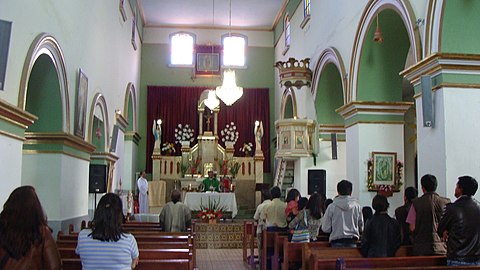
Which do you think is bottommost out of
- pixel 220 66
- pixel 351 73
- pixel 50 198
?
pixel 50 198

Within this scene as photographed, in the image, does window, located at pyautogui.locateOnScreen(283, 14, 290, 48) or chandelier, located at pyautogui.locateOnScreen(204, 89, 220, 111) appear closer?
window, located at pyautogui.locateOnScreen(283, 14, 290, 48)

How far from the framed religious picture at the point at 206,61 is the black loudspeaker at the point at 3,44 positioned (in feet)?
56.8

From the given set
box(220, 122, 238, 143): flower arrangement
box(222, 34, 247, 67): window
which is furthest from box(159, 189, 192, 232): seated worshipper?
box(222, 34, 247, 67): window

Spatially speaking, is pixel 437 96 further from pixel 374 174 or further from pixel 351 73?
pixel 351 73

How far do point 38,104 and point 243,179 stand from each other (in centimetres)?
1280

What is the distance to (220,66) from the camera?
24016 mm

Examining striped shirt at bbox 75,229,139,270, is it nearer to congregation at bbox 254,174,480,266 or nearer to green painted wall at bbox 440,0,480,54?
congregation at bbox 254,174,480,266

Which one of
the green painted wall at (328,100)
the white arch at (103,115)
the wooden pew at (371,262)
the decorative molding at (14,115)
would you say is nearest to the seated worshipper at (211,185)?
the white arch at (103,115)

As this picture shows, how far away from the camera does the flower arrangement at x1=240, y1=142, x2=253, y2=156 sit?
23133 mm

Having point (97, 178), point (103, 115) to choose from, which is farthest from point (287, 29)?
point (97, 178)

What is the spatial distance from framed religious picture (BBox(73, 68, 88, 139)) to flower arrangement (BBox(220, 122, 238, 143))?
38.2ft

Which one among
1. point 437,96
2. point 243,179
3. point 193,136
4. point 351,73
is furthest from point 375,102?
point 193,136

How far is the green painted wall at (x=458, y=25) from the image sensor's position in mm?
7633

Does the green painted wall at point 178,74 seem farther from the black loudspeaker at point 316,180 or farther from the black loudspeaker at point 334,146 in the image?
the black loudspeaker at point 316,180
